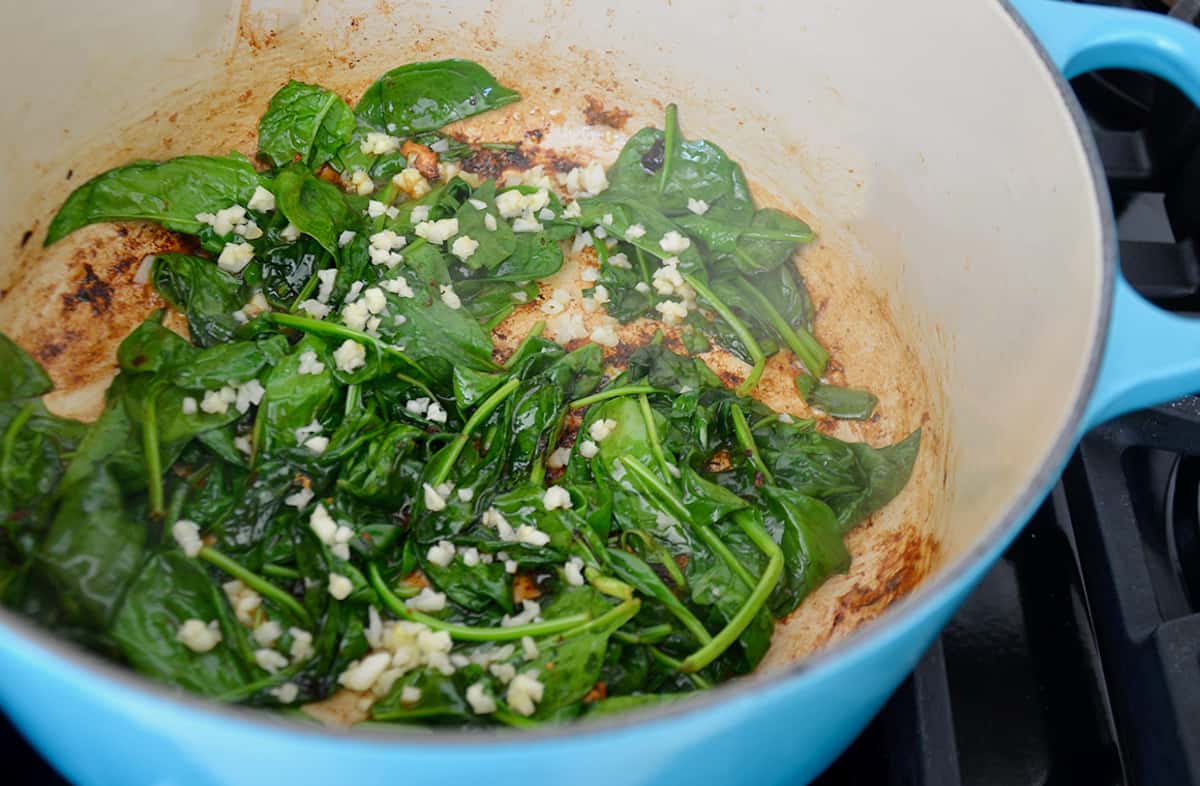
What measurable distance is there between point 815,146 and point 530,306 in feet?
2.01

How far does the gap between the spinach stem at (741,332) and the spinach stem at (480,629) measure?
594 millimetres

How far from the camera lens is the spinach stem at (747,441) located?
1650 millimetres

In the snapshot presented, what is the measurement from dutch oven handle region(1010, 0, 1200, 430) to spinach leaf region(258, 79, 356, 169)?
1.28 m

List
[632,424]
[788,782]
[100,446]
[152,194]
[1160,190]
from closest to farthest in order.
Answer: [788,782] → [100,446] → [632,424] → [152,194] → [1160,190]

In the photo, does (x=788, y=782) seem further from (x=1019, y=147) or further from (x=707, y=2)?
(x=707, y=2)

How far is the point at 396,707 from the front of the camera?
1.35 m

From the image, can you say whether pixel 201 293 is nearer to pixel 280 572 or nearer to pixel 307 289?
pixel 307 289

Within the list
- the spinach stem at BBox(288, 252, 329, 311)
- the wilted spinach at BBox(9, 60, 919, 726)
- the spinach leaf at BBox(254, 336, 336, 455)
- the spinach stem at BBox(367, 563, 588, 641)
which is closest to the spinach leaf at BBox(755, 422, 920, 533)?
the wilted spinach at BBox(9, 60, 919, 726)

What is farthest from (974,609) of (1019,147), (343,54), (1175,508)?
(343,54)

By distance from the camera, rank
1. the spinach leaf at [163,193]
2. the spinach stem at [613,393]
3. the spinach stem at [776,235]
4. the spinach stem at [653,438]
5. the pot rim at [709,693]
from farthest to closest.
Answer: the spinach stem at [776,235], the spinach leaf at [163,193], the spinach stem at [613,393], the spinach stem at [653,438], the pot rim at [709,693]

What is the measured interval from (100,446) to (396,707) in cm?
61

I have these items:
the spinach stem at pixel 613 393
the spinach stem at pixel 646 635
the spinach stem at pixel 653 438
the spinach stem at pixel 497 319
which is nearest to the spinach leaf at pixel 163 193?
the spinach stem at pixel 497 319

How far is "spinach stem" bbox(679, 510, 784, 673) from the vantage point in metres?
1.41

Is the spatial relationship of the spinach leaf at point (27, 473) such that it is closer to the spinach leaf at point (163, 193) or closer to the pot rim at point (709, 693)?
the spinach leaf at point (163, 193)
